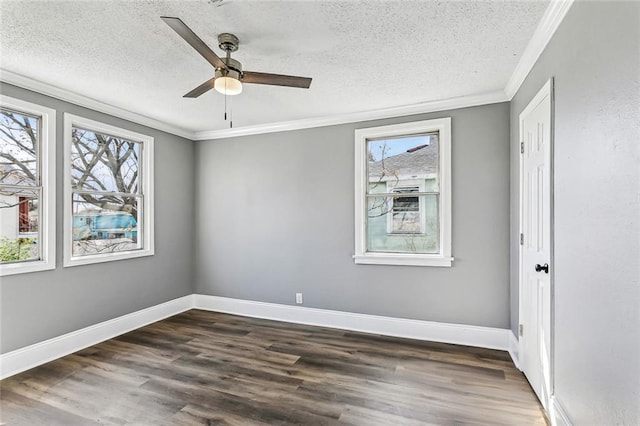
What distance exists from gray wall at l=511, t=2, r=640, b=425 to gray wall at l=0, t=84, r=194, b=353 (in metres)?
4.13

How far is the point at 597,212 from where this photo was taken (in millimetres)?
1411

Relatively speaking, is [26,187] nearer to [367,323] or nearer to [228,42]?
[228,42]

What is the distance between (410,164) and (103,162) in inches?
139

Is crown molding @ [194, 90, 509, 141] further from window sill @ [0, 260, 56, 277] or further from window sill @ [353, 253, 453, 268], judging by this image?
window sill @ [0, 260, 56, 277]

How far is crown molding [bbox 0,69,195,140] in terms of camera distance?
267cm

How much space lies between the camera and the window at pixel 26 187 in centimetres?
270

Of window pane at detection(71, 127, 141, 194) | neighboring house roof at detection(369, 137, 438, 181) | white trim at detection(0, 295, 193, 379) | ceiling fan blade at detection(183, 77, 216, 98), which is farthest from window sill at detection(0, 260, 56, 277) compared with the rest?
neighboring house roof at detection(369, 137, 438, 181)

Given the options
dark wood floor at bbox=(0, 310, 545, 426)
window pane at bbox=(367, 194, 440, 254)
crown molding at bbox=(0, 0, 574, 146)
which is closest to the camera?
crown molding at bbox=(0, 0, 574, 146)

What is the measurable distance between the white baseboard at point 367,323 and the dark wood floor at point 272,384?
0.44 feet

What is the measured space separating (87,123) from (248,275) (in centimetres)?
254

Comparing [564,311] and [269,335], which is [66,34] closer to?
[269,335]

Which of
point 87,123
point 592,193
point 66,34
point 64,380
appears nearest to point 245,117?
point 87,123

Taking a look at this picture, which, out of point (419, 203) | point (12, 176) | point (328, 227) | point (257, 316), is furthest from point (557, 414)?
point (12, 176)

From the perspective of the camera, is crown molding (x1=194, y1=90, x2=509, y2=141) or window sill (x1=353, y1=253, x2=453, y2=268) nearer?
crown molding (x1=194, y1=90, x2=509, y2=141)
